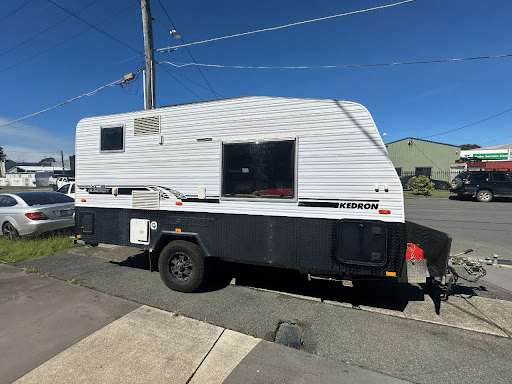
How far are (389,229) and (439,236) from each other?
3.45 ft

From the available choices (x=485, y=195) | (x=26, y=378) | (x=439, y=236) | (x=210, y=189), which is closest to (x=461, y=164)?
(x=485, y=195)

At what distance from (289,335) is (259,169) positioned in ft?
7.39

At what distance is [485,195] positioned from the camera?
17.4 m

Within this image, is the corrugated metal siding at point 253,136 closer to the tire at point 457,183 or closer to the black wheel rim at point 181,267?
the black wheel rim at point 181,267

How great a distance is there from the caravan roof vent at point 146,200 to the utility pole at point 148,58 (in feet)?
17.2

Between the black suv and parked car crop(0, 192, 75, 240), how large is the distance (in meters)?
21.8

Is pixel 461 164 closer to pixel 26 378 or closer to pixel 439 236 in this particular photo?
pixel 439 236

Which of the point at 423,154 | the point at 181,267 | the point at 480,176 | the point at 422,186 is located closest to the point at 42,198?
the point at 181,267

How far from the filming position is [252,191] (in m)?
4.04

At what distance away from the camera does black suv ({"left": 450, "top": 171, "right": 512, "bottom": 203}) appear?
1711 cm

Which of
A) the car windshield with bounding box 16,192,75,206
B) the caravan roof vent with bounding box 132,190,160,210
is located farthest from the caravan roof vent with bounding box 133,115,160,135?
the car windshield with bounding box 16,192,75,206

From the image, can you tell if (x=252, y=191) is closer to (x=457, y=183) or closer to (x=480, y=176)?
(x=457, y=183)

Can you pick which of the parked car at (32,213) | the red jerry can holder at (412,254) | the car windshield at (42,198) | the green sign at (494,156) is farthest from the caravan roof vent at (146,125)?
the green sign at (494,156)

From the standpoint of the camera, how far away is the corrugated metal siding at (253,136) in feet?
11.6
